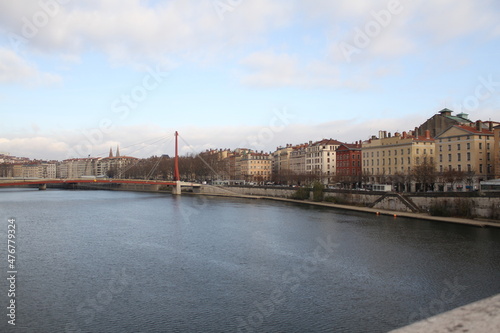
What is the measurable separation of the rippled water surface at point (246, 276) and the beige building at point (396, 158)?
14823 millimetres

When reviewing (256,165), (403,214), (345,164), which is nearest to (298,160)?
(256,165)

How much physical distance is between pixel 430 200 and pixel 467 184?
25.5ft

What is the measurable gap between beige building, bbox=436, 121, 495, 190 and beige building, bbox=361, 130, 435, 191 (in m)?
2.20

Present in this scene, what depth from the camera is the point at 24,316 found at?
10414mm

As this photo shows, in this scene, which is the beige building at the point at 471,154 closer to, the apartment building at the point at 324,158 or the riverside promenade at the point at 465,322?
the apartment building at the point at 324,158

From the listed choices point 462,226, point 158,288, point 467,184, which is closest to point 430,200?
point 462,226

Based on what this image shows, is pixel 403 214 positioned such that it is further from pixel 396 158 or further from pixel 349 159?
pixel 349 159

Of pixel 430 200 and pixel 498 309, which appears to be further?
pixel 430 200

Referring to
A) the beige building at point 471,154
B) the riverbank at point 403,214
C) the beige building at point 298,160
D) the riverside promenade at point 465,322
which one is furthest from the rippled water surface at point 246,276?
the beige building at point 298,160

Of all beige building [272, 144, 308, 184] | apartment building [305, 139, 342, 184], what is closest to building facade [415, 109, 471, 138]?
apartment building [305, 139, 342, 184]

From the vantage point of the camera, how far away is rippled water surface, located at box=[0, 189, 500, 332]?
1041 cm

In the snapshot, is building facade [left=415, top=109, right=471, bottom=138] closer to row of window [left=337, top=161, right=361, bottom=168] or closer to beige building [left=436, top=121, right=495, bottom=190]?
beige building [left=436, top=121, right=495, bottom=190]

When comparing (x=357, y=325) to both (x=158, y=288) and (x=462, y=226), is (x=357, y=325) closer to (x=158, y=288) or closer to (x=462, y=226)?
(x=158, y=288)

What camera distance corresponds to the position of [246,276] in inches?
553
